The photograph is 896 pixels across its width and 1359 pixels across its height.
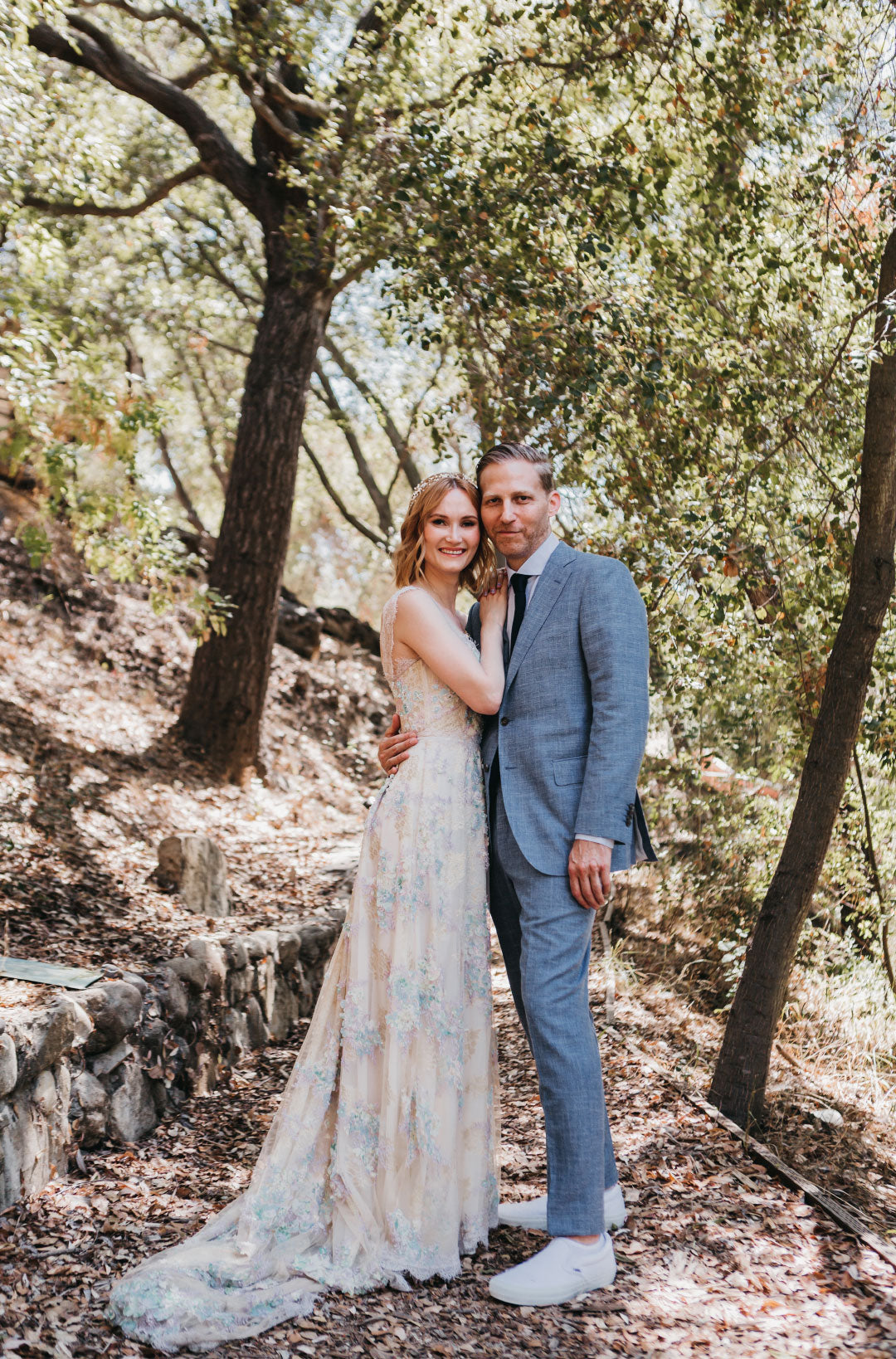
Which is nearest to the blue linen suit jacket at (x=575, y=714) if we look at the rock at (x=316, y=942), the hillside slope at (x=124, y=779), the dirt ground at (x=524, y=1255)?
the dirt ground at (x=524, y=1255)

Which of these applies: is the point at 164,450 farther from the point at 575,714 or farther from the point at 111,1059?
the point at 575,714

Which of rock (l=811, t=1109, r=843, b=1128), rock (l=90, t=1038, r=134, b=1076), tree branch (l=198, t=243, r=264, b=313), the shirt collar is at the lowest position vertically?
rock (l=811, t=1109, r=843, b=1128)

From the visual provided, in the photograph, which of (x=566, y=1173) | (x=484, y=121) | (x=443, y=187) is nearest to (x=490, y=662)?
(x=566, y=1173)

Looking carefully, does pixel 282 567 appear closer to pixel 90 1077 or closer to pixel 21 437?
pixel 21 437

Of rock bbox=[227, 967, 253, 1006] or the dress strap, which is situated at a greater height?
the dress strap

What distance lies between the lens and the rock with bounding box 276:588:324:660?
1119cm

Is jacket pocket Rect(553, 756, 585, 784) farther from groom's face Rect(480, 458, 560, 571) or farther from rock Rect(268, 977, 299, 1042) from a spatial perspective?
rock Rect(268, 977, 299, 1042)

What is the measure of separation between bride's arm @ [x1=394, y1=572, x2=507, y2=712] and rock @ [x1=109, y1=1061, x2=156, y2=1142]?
1.78 m

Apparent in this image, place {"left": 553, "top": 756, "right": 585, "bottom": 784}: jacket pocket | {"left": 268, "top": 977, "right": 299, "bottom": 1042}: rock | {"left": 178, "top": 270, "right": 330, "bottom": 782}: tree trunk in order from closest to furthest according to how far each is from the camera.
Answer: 1. {"left": 553, "top": 756, "right": 585, "bottom": 784}: jacket pocket
2. {"left": 268, "top": 977, "right": 299, "bottom": 1042}: rock
3. {"left": 178, "top": 270, "right": 330, "bottom": 782}: tree trunk

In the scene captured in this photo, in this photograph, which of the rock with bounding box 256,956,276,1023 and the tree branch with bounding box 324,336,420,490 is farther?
the tree branch with bounding box 324,336,420,490

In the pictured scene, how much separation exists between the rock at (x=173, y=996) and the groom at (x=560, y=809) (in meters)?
1.49

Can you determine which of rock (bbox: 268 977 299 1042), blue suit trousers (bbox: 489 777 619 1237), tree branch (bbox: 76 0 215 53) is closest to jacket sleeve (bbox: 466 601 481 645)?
blue suit trousers (bbox: 489 777 619 1237)

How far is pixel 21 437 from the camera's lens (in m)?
5.83

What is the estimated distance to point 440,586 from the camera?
3.20 metres
